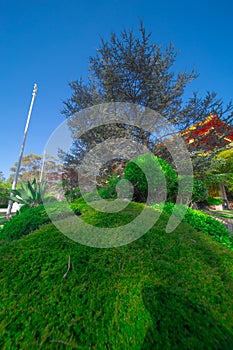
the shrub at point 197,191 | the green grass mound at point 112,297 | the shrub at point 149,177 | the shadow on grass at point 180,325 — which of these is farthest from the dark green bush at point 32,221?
the shrub at point 197,191

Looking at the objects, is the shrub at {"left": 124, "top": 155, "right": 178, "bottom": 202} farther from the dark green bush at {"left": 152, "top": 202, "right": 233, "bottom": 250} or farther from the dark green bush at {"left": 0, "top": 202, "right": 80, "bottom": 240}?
the dark green bush at {"left": 0, "top": 202, "right": 80, "bottom": 240}

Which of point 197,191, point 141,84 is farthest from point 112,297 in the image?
point 141,84

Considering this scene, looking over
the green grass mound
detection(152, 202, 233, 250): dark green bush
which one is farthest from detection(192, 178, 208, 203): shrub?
the green grass mound

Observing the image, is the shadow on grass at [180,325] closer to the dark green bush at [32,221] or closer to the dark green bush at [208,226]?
the dark green bush at [32,221]

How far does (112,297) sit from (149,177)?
291cm

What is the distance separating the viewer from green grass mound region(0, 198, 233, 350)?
906 millimetres

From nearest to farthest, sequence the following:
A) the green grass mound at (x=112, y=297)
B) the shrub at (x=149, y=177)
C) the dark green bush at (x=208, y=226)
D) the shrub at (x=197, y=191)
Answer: the green grass mound at (x=112, y=297) → the dark green bush at (x=208, y=226) → the shrub at (x=149, y=177) → the shrub at (x=197, y=191)

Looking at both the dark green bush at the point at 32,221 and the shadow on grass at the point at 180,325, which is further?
the dark green bush at the point at 32,221

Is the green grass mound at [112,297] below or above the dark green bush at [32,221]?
below

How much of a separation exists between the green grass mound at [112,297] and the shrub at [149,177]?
7.05 feet

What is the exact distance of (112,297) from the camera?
1.11 meters

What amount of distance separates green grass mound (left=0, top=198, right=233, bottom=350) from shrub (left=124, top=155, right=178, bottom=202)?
2.15m

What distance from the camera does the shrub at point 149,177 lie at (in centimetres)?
380

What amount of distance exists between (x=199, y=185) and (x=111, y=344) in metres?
4.83
